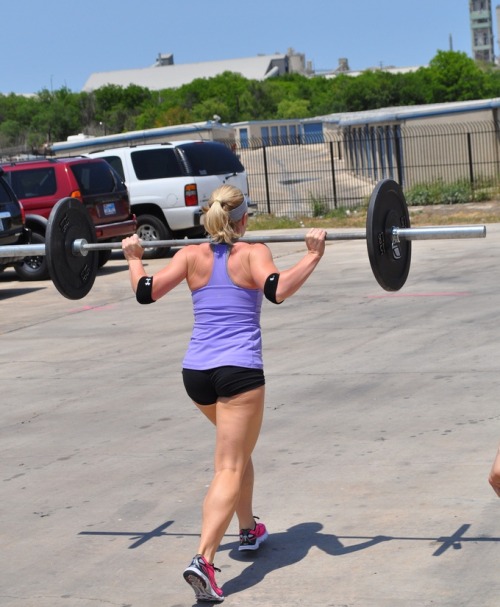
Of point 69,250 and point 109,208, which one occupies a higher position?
point 109,208

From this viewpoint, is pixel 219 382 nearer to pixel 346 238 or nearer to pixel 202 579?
pixel 202 579

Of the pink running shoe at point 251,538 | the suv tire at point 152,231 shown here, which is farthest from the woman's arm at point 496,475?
the suv tire at point 152,231

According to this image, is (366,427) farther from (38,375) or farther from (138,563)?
(38,375)

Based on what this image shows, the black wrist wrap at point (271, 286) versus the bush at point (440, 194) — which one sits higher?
the black wrist wrap at point (271, 286)

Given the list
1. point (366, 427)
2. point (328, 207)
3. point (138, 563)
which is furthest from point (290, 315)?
point (328, 207)

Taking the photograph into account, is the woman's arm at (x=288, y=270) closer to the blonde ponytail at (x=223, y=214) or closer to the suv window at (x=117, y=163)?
the blonde ponytail at (x=223, y=214)

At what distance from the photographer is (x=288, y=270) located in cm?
505

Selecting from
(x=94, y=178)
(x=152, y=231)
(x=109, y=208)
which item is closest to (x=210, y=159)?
(x=152, y=231)

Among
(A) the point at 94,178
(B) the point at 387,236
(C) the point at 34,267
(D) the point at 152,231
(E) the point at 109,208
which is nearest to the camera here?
(B) the point at 387,236

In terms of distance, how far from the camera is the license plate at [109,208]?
64.0 ft

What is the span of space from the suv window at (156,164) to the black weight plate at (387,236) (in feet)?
50.0

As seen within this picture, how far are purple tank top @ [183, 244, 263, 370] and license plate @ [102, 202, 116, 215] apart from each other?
47.1ft

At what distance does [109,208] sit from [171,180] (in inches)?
75.1

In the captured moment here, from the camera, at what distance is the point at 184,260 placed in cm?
537
